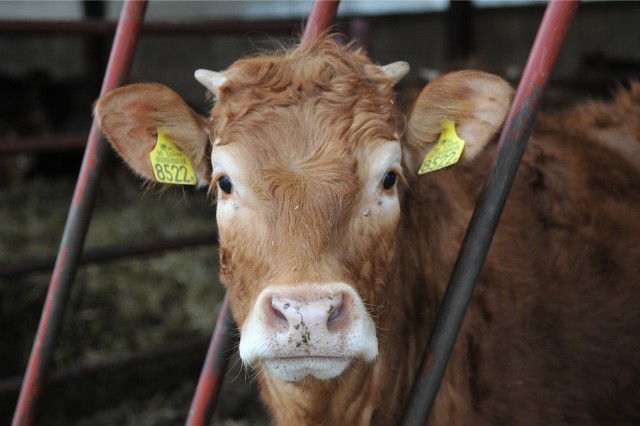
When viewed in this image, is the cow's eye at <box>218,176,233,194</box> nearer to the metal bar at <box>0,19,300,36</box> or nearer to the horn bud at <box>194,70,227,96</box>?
the horn bud at <box>194,70,227,96</box>

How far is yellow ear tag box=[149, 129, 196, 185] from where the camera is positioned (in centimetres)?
231

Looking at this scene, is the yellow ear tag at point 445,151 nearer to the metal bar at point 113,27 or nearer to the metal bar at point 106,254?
the metal bar at point 113,27

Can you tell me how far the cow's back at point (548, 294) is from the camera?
98.0 inches

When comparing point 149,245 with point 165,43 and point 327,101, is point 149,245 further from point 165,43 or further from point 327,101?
point 165,43

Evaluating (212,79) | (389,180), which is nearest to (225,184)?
(212,79)

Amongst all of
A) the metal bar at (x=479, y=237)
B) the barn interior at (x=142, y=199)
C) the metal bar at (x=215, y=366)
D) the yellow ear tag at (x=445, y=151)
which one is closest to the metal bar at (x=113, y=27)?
the barn interior at (x=142, y=199)

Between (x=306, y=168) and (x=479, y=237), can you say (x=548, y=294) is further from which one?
(x=306, y=168)

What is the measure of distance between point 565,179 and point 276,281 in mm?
1533

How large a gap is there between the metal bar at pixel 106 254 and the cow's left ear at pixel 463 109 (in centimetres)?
168

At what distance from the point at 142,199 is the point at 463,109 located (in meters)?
4.98

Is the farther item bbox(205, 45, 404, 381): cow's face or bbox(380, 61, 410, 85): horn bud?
bbox(380, 61, 410, 85): horn bud

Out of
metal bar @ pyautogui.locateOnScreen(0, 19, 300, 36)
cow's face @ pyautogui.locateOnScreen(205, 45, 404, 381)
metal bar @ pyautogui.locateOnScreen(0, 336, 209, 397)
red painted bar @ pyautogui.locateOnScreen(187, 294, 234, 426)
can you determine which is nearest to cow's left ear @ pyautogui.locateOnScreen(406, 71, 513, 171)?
cow's face @ pyautogui.locateOnScreen(205, 45, 404, 381)

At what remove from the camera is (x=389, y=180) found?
217cm

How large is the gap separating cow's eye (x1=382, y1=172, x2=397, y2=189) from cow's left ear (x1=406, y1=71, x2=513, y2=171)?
0.91 ft
